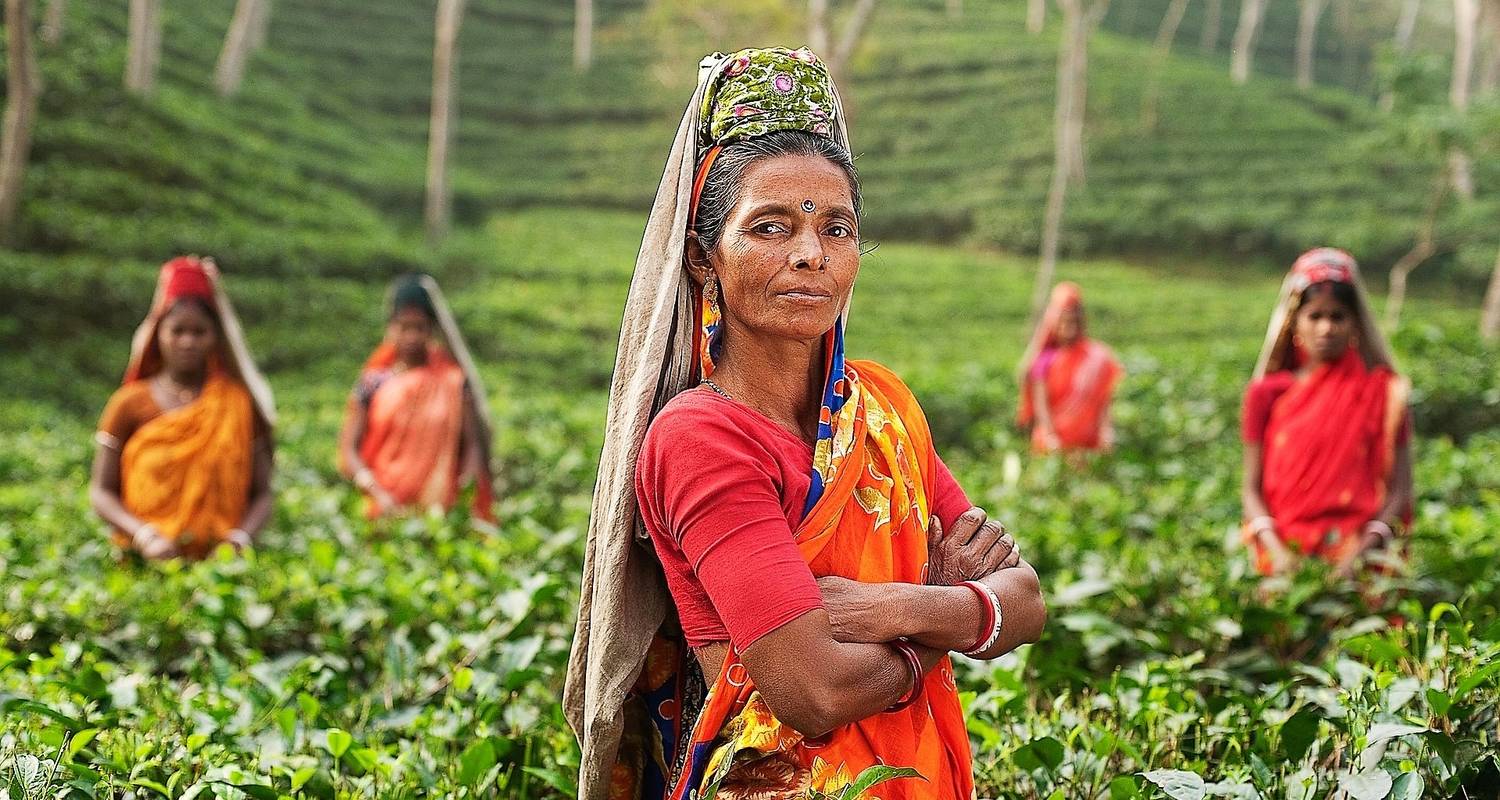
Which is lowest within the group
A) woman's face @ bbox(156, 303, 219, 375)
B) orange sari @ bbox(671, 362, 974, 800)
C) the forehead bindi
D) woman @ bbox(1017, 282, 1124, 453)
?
woman @ bbox(1017, 282, 1124, 453)

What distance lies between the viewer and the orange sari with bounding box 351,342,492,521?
595 centimetres

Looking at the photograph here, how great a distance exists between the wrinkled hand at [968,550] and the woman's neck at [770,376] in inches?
9.6

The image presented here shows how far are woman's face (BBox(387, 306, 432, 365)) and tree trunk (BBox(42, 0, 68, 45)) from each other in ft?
48.4

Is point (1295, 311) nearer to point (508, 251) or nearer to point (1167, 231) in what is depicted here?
point (508, 251)

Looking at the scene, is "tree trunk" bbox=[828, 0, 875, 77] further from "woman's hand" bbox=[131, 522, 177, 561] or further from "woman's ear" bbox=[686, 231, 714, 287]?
"woman's ear" bbox=[686, 231, 714, 287]


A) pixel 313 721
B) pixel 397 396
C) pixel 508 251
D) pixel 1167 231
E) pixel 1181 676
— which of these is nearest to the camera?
pixel 313 721

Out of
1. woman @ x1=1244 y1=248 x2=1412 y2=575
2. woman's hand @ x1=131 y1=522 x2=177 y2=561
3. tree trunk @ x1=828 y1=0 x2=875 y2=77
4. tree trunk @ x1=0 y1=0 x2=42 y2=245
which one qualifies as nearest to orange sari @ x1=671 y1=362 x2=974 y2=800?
woman @ x1=1244 y1=248 x2=1412 y2=575

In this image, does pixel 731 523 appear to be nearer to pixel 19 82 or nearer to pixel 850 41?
pixel 19 82

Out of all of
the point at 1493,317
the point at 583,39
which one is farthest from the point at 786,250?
the point at 583,39

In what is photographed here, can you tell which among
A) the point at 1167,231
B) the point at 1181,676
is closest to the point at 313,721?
the point at 1181,676

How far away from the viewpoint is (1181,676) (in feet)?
8.18

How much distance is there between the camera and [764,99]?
1723 mm

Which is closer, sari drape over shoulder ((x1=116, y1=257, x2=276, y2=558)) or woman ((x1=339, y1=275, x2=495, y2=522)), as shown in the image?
sari drape over shoulder ((x1=116, y1=257, x2=276, y2=558))

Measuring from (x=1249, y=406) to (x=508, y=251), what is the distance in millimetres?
18312
